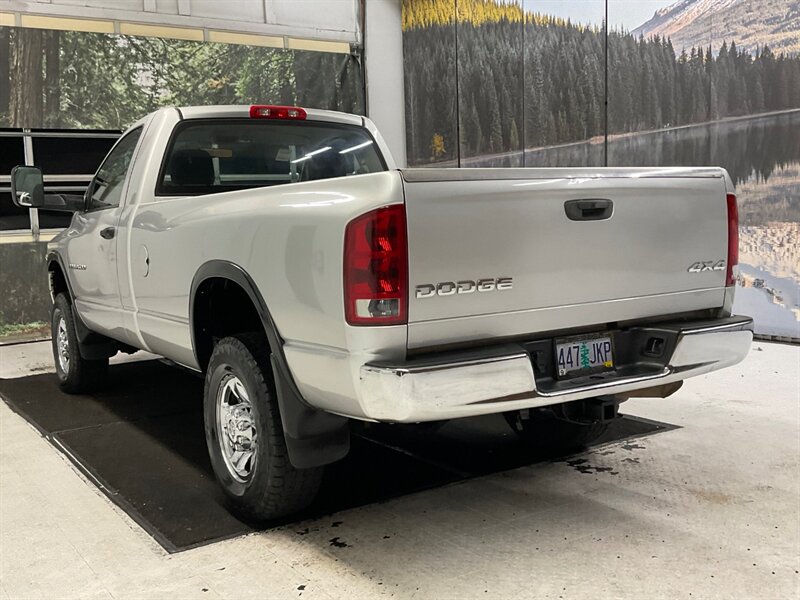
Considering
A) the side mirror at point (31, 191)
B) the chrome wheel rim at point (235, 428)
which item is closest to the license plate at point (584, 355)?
the chrome wheel rim at point (235, 428)

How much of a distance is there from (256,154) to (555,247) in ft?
7.08

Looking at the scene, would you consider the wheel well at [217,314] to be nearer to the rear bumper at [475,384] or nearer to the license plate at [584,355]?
the rear bumper at [475,384]

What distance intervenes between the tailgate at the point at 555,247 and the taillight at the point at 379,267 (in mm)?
35

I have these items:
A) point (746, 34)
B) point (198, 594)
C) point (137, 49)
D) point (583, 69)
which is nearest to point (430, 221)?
point (198, 594)

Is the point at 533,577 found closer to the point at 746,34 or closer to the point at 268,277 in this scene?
the point at 268,277

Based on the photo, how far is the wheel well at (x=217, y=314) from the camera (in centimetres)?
328

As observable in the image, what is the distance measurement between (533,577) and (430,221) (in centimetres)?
127

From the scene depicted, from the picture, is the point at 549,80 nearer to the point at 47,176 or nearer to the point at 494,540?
the point at 47,176

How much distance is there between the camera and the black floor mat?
3289mm

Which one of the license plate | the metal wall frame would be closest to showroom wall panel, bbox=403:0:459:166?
the metal wall frame

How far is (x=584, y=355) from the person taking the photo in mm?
2812

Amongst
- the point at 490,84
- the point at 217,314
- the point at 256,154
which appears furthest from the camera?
the point at 490,84

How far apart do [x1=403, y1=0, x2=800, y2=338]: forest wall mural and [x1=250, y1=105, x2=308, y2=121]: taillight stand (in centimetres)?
430

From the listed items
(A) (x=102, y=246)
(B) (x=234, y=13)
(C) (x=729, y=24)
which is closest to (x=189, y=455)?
(A) (x=102, y=246)
